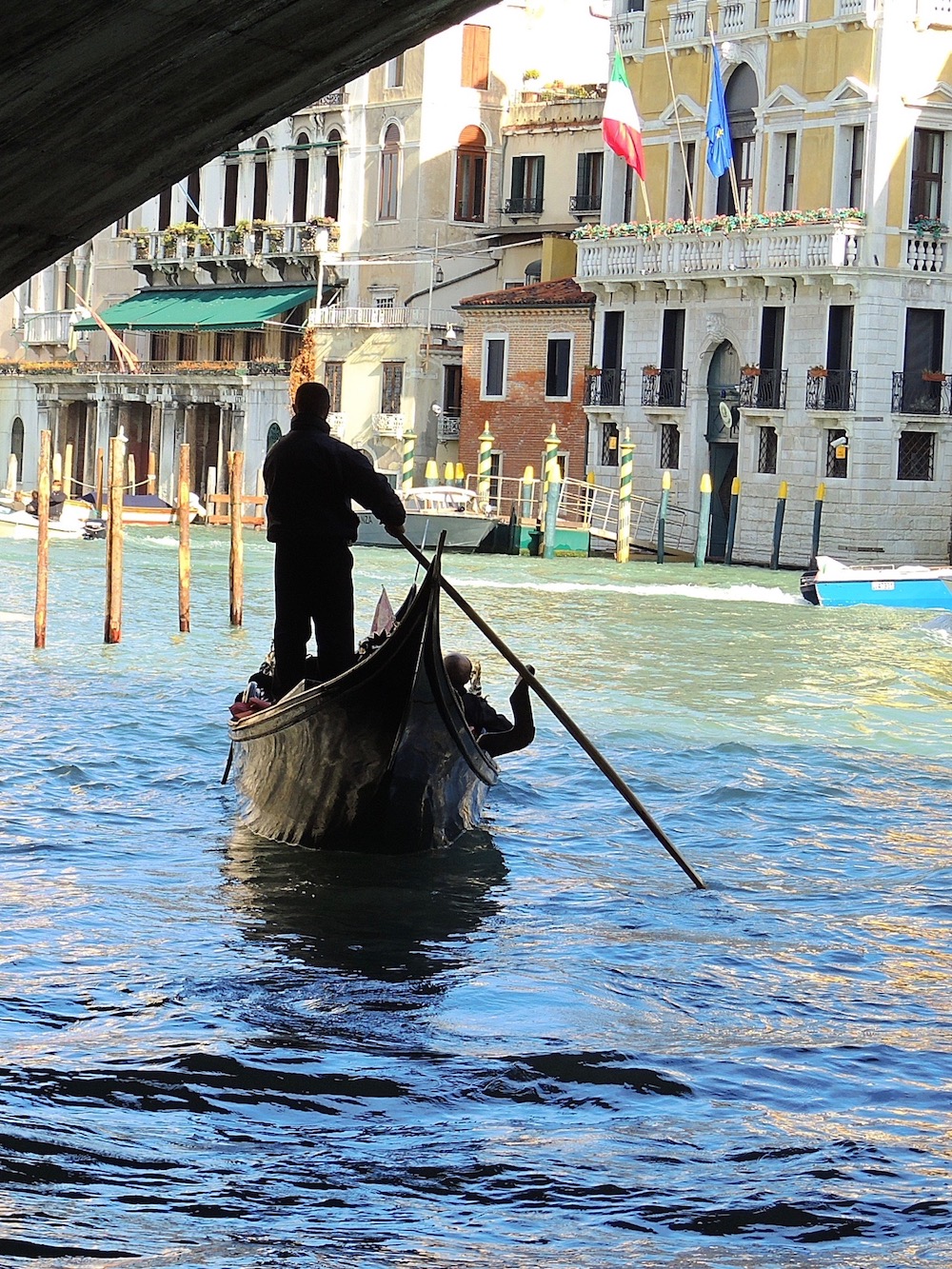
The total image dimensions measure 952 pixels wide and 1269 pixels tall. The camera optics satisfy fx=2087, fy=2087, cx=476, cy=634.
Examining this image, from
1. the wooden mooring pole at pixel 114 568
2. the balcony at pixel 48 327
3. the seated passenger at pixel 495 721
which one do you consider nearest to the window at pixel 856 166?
the wooden mooring pole at pixel 114 568

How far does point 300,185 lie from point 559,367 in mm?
8309

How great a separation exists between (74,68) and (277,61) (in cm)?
49

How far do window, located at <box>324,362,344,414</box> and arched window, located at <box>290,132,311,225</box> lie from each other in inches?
145

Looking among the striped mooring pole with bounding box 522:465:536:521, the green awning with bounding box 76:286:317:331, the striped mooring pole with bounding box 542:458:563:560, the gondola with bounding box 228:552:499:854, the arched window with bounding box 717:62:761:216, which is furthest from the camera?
the green awning with bounding box 76:286:317:331

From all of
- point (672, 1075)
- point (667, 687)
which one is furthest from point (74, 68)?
point (667, 687)

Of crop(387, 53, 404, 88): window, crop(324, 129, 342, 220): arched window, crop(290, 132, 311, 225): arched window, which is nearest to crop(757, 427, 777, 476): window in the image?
crop(387, 53, 404, 88): window

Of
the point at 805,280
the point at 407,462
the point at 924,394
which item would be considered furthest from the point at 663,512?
the point at 407,462

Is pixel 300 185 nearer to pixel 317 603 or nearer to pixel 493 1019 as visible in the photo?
pixel 317 603

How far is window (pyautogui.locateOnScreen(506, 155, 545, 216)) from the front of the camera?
98.8 ft

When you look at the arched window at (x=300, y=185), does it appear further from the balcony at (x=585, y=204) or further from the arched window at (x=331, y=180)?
the balcony at (x=585, y=204)

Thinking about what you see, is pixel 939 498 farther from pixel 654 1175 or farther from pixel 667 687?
pixel 654 1175

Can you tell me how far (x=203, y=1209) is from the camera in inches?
144

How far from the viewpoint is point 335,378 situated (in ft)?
102

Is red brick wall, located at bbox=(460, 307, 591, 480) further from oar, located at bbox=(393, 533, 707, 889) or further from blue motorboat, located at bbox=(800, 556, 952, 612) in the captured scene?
oar, located at bbox=(393, 533, 707, 889)
